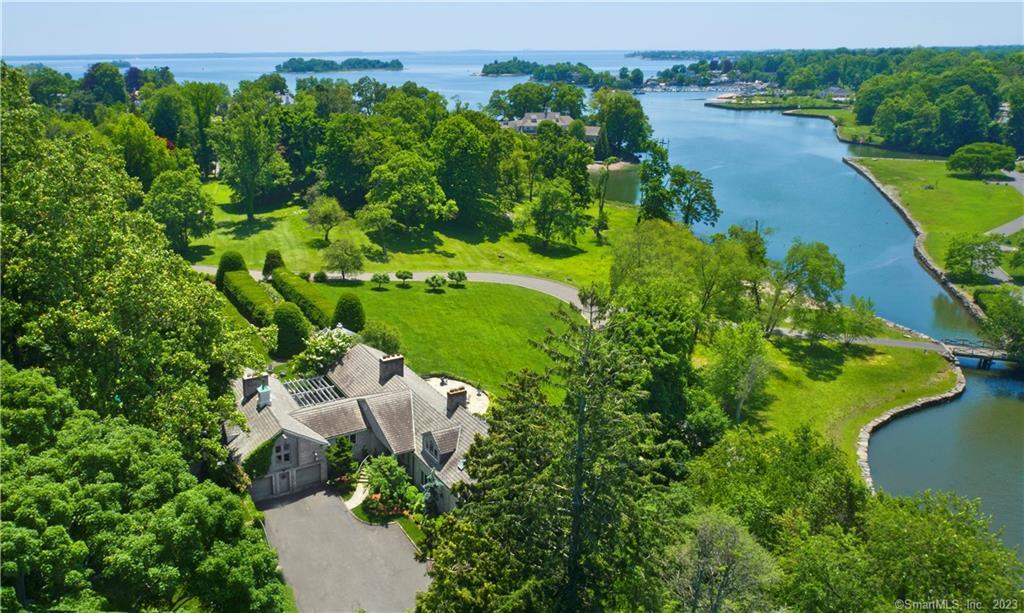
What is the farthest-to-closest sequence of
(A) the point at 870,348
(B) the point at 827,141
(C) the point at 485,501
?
(B) the point at 827,141 → (A) the point at 870,348 → (C) the point at 485,501

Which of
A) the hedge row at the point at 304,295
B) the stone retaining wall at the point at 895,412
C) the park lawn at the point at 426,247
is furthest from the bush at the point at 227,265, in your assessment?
the stone retaining wall at the point at 895,412

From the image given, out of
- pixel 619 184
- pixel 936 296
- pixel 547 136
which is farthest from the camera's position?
pixel 619 184

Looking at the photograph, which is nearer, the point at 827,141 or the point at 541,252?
the point at 541,252

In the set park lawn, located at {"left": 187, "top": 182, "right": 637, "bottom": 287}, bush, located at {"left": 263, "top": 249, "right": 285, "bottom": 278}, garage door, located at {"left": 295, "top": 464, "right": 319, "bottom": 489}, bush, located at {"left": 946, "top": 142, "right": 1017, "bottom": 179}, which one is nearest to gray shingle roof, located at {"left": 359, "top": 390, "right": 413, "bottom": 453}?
garage door, located at {"left": 295, "top": 464, "right": 319, "bottom": 489}

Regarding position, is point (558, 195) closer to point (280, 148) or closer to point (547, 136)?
point (547, 136)

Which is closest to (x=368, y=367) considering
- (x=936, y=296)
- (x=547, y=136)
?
(x=936, y=296)

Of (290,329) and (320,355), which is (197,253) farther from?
(320,355)

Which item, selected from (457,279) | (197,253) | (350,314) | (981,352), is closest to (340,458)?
(350,314)

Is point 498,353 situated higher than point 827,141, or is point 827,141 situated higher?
point 827,141
